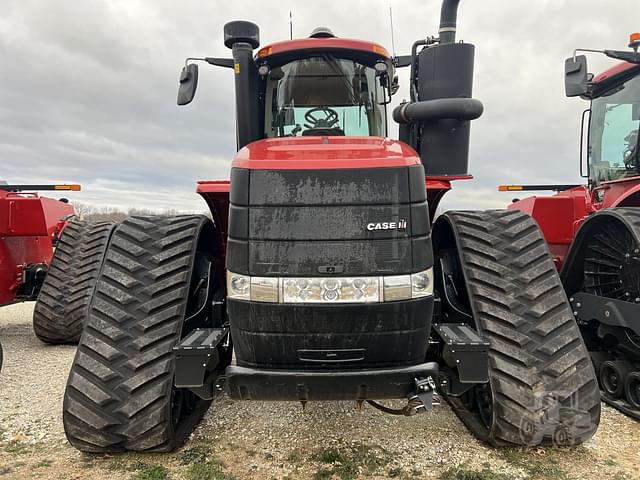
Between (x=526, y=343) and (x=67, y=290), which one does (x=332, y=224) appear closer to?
(x=526, y=343)

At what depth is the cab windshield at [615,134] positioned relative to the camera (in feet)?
15.8

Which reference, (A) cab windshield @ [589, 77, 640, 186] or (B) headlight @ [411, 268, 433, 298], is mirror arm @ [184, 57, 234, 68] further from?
(A) cab windshield @ [589, 77, 640, 186]

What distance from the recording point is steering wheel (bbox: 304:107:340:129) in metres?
3.58

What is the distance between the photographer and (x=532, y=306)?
9.46 feet

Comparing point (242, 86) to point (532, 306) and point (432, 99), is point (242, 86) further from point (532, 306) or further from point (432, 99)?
point (532, 306)

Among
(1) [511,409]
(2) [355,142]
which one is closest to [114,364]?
(2) [355,142]

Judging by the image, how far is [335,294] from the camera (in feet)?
7.88

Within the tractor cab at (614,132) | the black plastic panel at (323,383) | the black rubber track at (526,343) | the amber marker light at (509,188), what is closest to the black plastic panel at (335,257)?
the black plastic panel at (323,383)

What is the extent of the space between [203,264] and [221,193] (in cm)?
57

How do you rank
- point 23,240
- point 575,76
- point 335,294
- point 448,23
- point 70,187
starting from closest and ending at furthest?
point 335,294 → point 448,23 → point 575,76 → point 23,240 → point 70,187

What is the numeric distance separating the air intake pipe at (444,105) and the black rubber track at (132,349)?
5.97 ft

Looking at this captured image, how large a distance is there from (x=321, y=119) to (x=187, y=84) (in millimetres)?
1104

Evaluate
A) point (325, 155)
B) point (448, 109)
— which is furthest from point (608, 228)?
point (325, 155)

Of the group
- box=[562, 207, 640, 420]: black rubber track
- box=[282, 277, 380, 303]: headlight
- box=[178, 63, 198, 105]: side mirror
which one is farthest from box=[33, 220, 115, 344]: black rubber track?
box=[562, 207, 640, 420]: black rubber track
